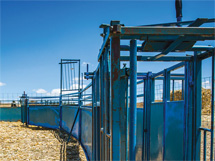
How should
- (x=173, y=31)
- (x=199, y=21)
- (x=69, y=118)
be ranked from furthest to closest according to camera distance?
(x=69, y=118) < (x=199, y=21) < (x=173, y=31)

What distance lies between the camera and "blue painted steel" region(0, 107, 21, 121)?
16.3m

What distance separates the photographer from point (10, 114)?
53.9ft

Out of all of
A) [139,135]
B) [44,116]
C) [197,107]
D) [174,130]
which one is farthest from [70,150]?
[44,116]

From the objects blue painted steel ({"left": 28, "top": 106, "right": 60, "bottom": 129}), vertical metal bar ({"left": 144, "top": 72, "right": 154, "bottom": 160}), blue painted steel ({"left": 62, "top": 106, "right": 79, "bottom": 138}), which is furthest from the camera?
blue painted steel ({"left": 28, "top": 106, "right": 60, "bottom": 129})

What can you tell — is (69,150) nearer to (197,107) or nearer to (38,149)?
(38,149)

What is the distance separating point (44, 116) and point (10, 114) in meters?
4.01

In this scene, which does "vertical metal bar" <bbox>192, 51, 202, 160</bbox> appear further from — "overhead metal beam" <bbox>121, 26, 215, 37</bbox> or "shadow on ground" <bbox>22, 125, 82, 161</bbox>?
"shadow on ground" <bbox>22, 125, 82, 161</bbox>

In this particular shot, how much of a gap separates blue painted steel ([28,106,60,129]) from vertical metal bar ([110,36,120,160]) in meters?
10.6

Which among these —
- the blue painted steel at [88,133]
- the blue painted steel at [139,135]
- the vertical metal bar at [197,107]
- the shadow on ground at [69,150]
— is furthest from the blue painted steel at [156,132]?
the shadow on ground at [69,150]

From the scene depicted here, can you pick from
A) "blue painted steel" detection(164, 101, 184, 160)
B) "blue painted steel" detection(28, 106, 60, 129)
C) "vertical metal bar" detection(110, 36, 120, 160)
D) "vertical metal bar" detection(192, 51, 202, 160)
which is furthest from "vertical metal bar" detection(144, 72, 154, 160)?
"blue painted steel" detection(28, 106, 60, 129)

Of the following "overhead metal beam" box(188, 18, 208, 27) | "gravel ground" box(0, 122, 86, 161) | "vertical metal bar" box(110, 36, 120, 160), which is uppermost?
"overhead metal beam" box(188, 18, 208, 27)

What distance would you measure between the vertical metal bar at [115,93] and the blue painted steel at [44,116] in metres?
10.6

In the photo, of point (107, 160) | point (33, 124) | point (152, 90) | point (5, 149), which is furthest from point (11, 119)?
point (107, 160)

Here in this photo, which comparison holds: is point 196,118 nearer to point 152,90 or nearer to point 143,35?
point 143,35
